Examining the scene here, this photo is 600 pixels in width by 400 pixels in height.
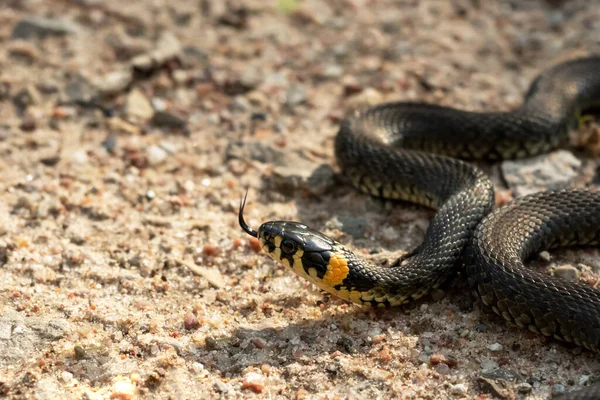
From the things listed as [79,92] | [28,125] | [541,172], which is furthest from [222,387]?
[79,92]

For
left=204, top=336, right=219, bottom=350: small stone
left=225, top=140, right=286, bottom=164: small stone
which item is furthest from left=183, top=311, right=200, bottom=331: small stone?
left=225, top=140, right=286, bottom=164: small stone

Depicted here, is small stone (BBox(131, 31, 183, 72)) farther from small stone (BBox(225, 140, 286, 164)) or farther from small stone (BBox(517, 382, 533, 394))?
small stone (BBox(517, 382, 533, 394))

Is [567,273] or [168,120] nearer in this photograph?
[567,273]

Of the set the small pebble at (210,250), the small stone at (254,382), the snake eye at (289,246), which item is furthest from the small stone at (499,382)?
the small pebble at (210,250)

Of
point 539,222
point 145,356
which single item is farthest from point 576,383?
point 145,356

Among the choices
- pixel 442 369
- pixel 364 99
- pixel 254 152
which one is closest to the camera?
pixel 442 369

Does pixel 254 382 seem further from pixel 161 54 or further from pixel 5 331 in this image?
pixel 161 54

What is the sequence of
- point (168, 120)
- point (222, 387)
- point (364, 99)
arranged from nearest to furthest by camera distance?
point (222, 387) → point (168, 120) → point (364, 99)

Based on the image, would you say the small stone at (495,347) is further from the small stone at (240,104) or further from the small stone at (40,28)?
the small stone at (40,28)
